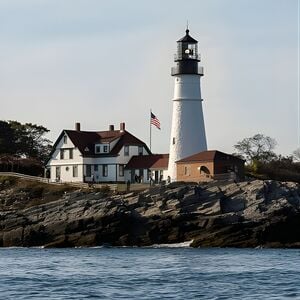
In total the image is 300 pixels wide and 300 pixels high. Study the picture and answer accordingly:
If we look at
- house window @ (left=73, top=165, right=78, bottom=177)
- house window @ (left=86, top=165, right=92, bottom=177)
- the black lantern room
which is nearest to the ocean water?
the black lantern room

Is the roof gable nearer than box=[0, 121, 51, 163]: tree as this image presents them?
Yes

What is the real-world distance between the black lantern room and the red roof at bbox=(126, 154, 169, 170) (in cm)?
773

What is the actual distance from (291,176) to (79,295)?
4520 centimetres

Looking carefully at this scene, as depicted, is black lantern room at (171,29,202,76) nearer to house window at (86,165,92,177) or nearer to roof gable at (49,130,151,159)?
roof gable at (49,130,151,159)

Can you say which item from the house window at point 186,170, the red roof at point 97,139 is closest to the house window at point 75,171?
the red roof at point 97,139

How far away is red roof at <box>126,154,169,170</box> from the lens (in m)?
76.1

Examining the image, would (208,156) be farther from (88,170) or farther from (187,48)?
(88,170)

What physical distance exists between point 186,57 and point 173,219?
17.5 meters

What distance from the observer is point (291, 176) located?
7612 cm

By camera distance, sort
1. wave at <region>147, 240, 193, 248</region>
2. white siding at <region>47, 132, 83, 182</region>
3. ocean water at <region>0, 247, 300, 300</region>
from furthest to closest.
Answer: white siding at <region>47, 132, 83, 182</region> < wave at <region>147, 240, 193, 248</region> < ocean water at <region>0, 247, 300, 300</region>

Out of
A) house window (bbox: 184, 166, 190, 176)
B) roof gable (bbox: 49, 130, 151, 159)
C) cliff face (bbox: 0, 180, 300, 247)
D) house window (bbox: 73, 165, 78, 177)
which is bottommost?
cliff face (bbox: 0, 180, 300, 247)

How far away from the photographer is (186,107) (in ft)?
236

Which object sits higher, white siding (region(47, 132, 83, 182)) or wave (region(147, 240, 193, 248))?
white siding (region(47, 132, 83, 182))

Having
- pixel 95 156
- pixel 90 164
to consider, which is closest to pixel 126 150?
pixel 95 156
